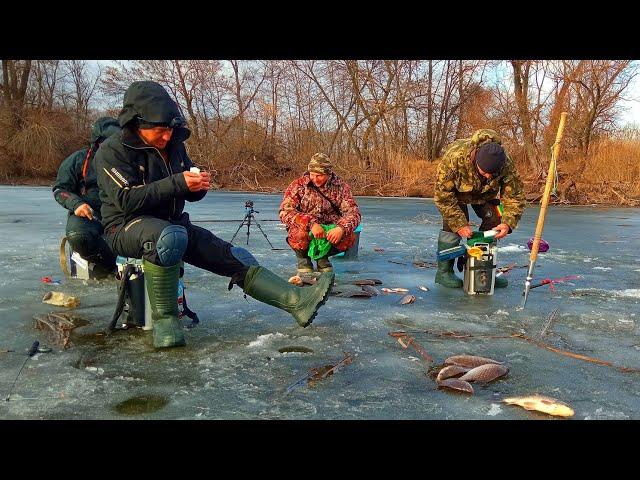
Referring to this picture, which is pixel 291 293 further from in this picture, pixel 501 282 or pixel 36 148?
pixel 36 148

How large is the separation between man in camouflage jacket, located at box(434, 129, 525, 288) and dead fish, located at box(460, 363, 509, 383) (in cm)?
225

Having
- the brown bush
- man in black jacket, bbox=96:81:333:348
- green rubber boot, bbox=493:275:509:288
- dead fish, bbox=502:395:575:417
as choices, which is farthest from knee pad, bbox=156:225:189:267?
the brown bush

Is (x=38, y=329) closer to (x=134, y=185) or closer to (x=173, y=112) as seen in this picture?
(x=134, y=185)

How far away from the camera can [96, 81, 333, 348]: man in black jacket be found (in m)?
3.17

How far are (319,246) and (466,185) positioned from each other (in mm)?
1526

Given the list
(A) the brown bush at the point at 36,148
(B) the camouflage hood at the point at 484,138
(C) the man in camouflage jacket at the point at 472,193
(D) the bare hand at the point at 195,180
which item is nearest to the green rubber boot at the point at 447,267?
(C) the man in camouflage jacket at the point at 472,193

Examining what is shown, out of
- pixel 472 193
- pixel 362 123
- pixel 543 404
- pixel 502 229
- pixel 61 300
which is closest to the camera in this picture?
pixel 543 404

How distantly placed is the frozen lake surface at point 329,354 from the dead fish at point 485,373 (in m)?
0.07

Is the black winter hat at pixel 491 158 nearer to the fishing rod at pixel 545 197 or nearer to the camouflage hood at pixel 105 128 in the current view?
the fishing rod at pixel 545 197

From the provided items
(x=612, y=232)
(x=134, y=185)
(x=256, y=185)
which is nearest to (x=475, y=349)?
(x=134, y=185)

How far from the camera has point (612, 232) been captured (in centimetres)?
991

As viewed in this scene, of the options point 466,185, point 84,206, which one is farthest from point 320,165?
point 84,206

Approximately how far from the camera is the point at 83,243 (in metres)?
4.89
